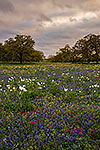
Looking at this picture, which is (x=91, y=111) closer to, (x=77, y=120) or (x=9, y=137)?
(x=77, y=120)

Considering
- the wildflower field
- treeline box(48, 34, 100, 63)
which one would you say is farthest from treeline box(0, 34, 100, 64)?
the wildflower field

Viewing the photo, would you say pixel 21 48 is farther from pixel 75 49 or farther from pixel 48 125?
pixel 48 125

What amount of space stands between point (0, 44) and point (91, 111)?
5396 centimetres

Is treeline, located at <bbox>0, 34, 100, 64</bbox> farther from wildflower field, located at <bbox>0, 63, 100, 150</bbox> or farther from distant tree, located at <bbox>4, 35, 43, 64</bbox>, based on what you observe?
wildflower field, located at <bbox>0, 63, 100, 150</bbox>

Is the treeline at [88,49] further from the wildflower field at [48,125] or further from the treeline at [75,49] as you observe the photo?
the wildflower field at [48,125]

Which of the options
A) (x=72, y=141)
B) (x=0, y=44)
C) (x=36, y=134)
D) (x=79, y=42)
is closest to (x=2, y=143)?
(x=36, y=134)

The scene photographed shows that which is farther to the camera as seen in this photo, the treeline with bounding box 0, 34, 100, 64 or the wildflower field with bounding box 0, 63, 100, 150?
the treeline with bounding box 0, 34, 100, 64

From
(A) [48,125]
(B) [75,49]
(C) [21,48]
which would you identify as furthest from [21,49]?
(A) [48,125]

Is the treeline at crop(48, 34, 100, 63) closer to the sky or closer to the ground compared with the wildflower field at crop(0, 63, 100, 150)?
closer to the sky

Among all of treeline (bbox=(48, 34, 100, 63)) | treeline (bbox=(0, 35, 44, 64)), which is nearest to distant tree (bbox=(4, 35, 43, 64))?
treeline (bbox=(0, 35, 44, 64))

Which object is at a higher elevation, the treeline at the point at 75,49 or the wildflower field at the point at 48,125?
the treeline at the point at 75,49

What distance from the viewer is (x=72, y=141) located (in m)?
3.81

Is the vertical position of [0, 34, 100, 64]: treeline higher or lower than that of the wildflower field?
higher

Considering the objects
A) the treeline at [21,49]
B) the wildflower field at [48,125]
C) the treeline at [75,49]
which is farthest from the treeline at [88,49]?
the wildflower field at [48,125]
